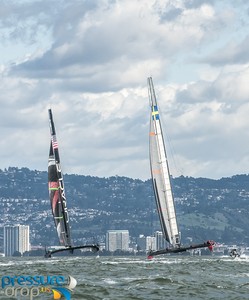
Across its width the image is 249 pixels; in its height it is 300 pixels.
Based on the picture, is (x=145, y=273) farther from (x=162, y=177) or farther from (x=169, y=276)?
(x=162, y=177)

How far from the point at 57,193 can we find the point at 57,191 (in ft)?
0.91

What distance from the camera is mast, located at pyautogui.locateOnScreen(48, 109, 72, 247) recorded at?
5792 inches

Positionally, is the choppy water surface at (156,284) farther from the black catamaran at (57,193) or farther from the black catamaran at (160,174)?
the black catamaran at (57,193)

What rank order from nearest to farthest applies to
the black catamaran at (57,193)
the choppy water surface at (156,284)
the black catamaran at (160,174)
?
the choppy water surface at (156,284) → the black catamaran at (160,174) → the black catamaran at (57,193)

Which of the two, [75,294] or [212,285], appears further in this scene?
[212,285]

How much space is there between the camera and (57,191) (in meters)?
148

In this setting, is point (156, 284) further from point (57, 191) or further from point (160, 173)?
point (57, 191)

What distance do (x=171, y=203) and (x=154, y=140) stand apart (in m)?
7.06

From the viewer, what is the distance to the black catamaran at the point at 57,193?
14712 cm

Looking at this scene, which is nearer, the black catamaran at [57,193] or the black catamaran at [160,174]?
the black catamaran at [160,174]

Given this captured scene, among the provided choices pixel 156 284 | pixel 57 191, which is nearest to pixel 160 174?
pixel 57 191

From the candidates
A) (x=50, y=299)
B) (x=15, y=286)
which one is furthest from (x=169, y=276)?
(x=50, y=299)

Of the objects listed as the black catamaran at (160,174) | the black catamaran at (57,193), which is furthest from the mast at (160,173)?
the black catamaran at (57,193)

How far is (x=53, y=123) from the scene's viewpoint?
152 meters
